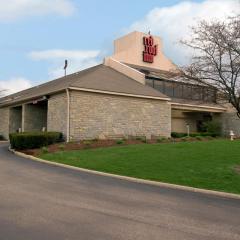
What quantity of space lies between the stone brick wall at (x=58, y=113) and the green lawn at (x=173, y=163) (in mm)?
6881

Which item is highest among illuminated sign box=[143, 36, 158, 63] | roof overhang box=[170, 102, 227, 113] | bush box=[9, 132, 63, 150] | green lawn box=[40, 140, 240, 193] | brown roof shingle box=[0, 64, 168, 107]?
illuminated sign box=[143, 36, 158, 63]

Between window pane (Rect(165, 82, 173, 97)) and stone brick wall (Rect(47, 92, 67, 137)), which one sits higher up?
window pane (Rect(165, 82, 173, 97))

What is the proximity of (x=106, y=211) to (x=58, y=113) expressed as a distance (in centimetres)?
1974

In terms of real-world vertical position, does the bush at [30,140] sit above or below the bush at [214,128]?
below

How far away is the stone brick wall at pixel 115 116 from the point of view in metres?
27.3

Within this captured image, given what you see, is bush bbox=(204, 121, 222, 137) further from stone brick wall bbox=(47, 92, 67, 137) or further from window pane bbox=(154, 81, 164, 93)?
stone brick wall bbox=(47, 92, 67, 137)

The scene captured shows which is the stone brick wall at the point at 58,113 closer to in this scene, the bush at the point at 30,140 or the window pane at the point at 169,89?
the bush at the point at 30,140

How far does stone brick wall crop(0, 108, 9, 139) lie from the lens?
37734 mm

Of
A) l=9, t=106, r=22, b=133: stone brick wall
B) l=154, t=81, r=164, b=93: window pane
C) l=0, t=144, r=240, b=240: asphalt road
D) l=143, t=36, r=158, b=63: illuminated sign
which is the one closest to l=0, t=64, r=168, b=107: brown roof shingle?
l=154, t=81, r=164, b=93: window pane

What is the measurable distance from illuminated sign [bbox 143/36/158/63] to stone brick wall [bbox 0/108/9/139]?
532 inches

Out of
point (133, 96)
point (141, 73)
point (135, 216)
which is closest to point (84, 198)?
point (135, 216)

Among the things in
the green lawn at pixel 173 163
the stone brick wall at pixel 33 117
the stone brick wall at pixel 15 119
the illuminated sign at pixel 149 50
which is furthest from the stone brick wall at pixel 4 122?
the green lawn at pixel 173 163

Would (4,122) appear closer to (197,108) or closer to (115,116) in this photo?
(115,116)

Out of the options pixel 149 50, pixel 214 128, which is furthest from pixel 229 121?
pixel 149 50
